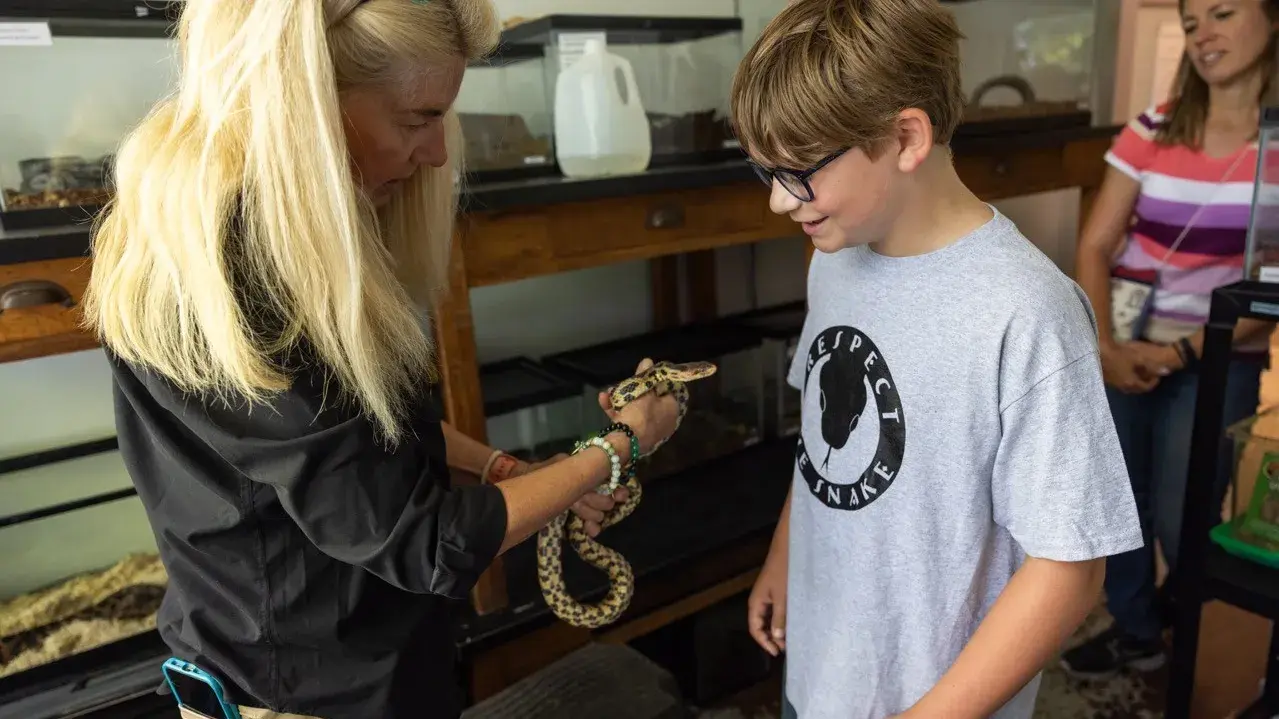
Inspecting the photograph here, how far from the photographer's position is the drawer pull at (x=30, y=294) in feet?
3.26

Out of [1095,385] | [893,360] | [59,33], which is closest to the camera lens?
[1095,385]

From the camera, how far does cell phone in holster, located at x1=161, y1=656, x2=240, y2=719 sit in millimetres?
871

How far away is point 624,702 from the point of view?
1438 millimetres

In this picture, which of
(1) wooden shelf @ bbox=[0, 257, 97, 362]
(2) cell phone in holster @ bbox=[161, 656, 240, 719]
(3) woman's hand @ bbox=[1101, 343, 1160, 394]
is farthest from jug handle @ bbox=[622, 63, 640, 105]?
(2) cell phone in holster @ bbox=[161, 656, 240, 719]

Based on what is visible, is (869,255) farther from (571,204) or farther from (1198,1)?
(1198,1)

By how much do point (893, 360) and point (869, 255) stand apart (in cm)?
13

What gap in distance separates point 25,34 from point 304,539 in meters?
0.85

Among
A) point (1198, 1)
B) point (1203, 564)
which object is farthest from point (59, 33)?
point (1198, 1)

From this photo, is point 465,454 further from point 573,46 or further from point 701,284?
point 701,284

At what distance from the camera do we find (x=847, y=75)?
750 mm

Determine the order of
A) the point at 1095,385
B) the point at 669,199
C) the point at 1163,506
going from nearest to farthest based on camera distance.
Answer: the point at 1095,385 → the point at 669,199 → the point at 1163,506

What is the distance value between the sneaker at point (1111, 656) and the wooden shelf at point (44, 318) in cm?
207

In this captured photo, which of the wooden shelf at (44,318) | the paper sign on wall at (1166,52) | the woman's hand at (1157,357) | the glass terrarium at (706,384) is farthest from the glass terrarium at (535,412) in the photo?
the paper sign on wall at (1166,52)

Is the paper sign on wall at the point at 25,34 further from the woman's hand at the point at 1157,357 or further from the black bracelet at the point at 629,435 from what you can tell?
the woman's hand at the point at 1157,357
